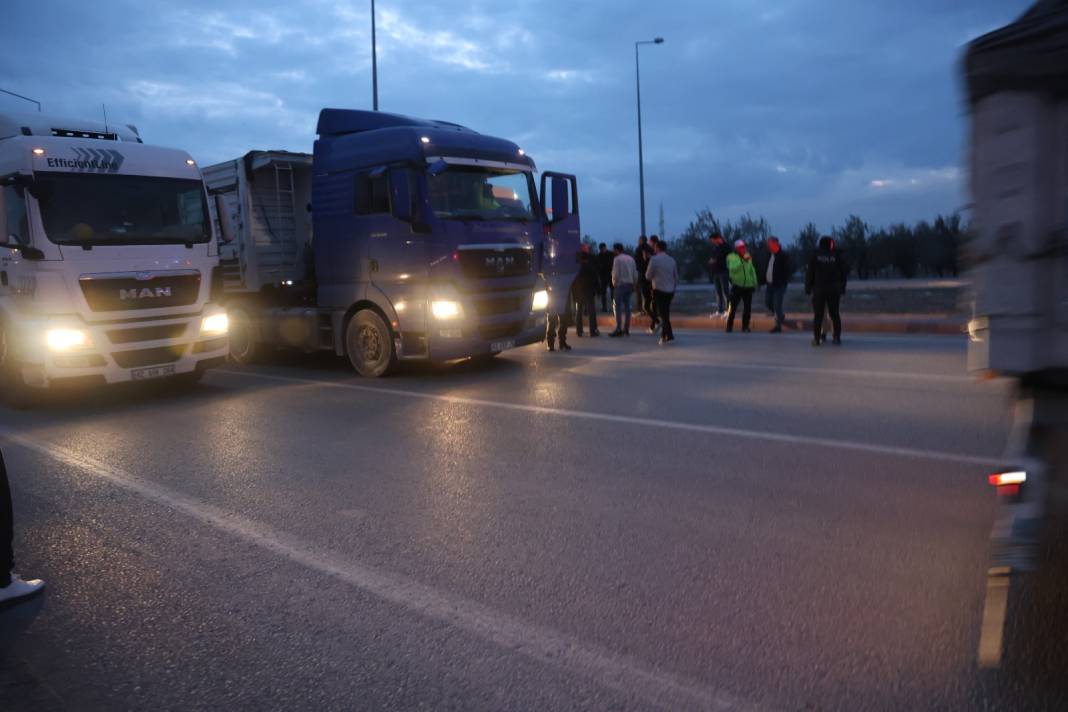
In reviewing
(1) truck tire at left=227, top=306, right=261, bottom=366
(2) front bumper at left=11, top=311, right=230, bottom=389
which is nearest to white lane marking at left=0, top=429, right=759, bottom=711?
(2) front bumper at left=11, top=311, right=230, bottom=389

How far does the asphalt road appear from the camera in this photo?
3.02 m

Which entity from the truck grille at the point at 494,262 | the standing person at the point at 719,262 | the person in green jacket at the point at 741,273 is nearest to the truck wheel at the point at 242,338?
the truck grille at the point at 494,262

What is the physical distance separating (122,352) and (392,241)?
3.21 m

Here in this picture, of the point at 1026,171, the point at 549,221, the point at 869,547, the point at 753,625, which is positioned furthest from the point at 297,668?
the point at 549,221

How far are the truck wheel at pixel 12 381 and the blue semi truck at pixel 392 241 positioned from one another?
2.58 meters

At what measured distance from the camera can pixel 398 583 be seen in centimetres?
395

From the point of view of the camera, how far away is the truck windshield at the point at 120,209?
8.86 meters

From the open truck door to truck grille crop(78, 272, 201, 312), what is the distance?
14.6ft

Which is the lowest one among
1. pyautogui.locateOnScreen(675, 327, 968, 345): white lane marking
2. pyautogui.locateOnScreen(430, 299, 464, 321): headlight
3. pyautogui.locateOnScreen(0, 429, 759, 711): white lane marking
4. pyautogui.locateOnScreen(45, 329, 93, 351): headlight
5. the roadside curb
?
pyautogui.locateOnScreen(0, 429, 759, 711): white lane marking

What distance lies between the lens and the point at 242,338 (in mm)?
12938

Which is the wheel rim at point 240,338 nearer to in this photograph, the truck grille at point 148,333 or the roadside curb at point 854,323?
the truck grille at point 148,333

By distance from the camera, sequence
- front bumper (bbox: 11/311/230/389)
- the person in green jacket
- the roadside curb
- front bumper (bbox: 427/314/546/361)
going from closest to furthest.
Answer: front bumper (bbox: 11/311/230/389)
front bumper (bbox: 427/314/546/361)
the roadside curb
the person in green jacket

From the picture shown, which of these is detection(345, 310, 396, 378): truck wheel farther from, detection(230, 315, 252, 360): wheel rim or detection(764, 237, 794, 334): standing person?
detection(764, 237, 794, 334): standing person

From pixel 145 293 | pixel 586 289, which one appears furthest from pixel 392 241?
pixel 586 289
